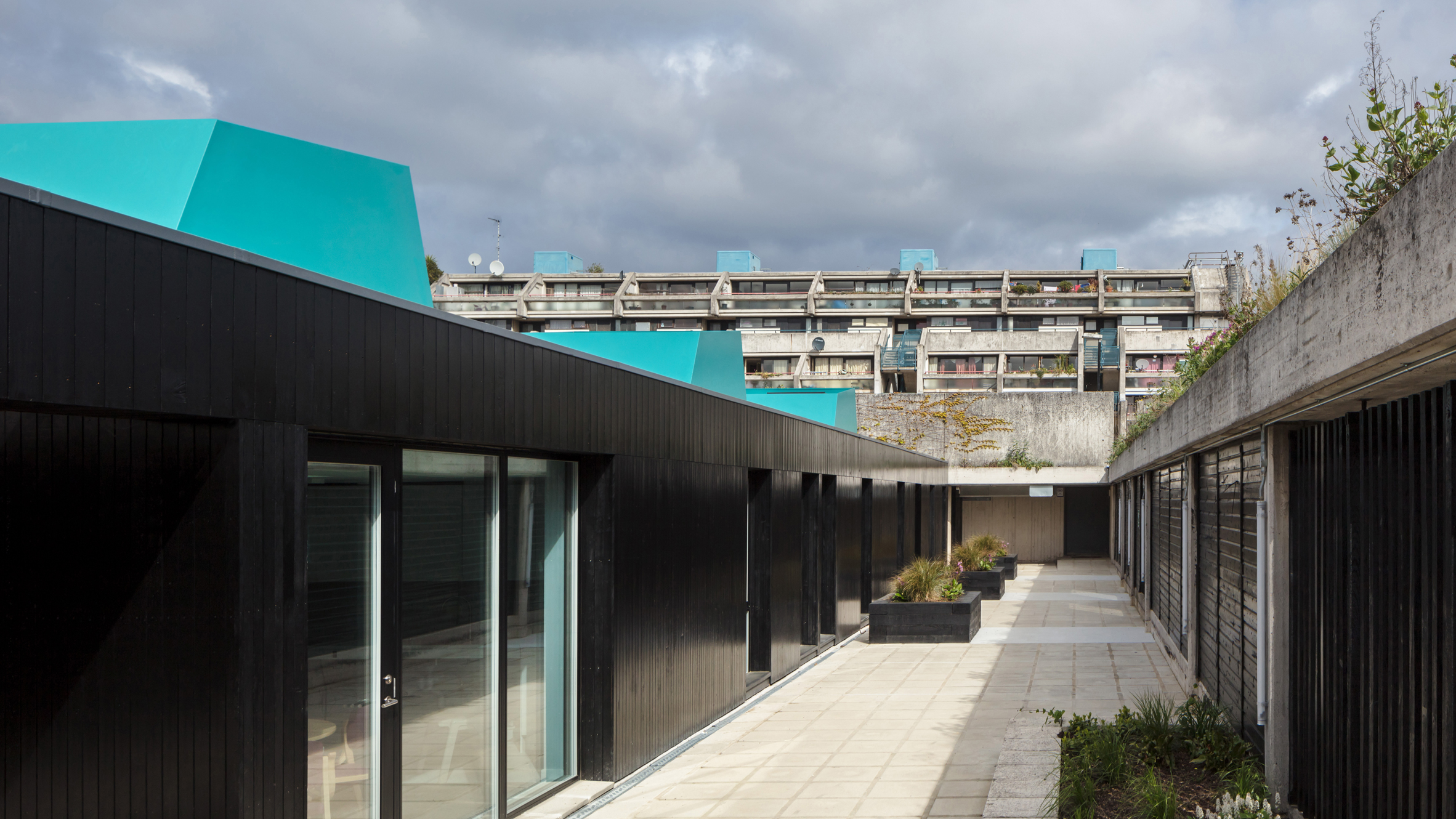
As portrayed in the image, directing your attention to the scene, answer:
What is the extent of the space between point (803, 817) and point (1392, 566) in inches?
153

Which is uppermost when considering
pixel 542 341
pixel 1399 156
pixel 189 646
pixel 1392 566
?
pixel 1399 156

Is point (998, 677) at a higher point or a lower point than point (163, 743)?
lower

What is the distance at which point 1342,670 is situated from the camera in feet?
15.4

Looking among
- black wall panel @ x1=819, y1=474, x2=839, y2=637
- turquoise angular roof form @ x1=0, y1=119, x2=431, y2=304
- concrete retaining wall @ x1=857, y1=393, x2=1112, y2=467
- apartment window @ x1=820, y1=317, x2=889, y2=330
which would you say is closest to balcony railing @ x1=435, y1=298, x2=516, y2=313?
apartment window @ x1=820, y1=317, x2=889, y2=330

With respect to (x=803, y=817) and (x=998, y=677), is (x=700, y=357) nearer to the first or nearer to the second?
(x=998, y=677)

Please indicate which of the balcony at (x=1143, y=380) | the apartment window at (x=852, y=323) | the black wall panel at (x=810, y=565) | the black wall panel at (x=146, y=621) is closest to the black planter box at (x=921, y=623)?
the black wall panel at (x=810, y=565)

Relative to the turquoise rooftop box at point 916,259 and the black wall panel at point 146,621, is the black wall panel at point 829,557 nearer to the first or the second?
the black wall panel at point 146,621

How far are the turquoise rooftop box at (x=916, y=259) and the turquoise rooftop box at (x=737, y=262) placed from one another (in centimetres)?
1006

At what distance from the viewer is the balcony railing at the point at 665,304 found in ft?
239

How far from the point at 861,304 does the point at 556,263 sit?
73.4 feet

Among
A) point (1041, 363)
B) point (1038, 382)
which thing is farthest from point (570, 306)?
point (1038, 382)

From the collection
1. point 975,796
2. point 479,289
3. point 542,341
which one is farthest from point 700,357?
point 479,289

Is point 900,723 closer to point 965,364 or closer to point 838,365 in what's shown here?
point 965,364

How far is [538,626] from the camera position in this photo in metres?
6.83
